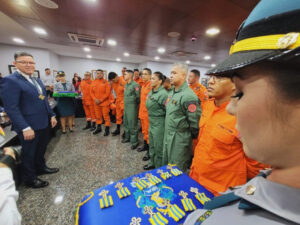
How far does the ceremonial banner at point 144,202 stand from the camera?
2.26 ft

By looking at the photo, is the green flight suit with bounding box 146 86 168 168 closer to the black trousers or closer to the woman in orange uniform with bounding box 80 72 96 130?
the black trousers

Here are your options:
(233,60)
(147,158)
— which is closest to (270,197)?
(233,60)

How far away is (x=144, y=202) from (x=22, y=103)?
188 centimetres

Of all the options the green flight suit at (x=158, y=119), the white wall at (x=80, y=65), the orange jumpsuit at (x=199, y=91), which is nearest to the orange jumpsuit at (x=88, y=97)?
the green flight suit at (x=158, y=119)

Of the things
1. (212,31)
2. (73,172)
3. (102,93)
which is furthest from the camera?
(102,93)

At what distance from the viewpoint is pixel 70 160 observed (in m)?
2.46

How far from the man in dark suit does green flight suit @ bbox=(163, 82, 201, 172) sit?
1.73 m

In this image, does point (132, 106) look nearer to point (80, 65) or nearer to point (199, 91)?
point (199, 91)

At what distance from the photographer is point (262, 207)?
0.92 feet

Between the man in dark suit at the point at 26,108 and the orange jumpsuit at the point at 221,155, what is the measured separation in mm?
1997

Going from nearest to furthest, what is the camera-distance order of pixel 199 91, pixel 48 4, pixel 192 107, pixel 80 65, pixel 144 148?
pixel 192 107 < pixel 48 4 < pixel 144 148 < pixel 199 91 < pixel 80 65

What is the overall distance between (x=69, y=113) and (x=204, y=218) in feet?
13.2

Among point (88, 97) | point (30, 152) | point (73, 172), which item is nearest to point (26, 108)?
point (30, 152)

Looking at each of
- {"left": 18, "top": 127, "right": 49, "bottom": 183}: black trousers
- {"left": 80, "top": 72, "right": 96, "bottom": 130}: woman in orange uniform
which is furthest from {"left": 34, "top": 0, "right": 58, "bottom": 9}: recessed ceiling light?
{"left": 18, "top": 127, "right": 49, "bottom": 183}: black trousers
